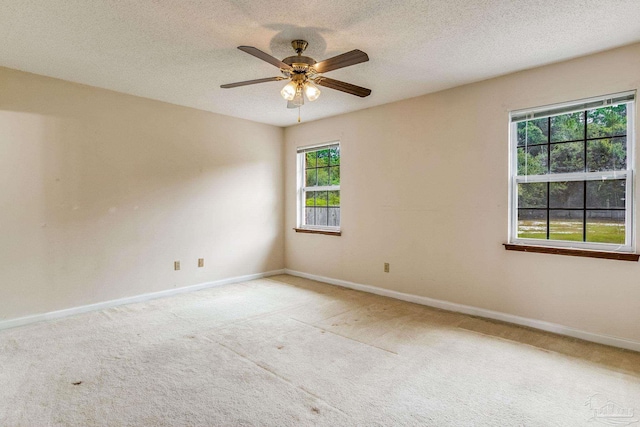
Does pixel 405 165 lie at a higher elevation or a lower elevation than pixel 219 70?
lower

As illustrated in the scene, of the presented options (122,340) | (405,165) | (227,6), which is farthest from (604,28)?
(122,340)

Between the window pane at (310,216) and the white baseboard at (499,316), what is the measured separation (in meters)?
0.98

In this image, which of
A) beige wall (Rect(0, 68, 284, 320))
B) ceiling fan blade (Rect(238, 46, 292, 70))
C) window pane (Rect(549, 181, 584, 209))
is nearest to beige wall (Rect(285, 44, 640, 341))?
window pane (Rect(549, 181, 584, 209))

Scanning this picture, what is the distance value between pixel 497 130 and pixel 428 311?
6.52ft

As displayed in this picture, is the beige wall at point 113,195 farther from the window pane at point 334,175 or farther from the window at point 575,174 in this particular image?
the window at point 575,174

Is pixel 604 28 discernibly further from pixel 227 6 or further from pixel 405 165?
pixel 227 6

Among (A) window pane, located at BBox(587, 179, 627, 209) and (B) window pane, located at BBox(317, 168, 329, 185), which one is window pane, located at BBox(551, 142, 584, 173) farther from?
(B) window pane, located at BBox(317, 168, 329, 185)

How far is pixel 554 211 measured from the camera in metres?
3.09

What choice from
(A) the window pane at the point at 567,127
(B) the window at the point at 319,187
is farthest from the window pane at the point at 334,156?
(A) the window pane at the point at 567,127

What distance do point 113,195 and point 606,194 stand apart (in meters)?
4.83

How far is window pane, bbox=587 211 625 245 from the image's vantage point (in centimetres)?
277

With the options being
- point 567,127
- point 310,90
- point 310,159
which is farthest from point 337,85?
point 310,159

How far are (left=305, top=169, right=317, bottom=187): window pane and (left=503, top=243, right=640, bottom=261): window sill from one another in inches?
114

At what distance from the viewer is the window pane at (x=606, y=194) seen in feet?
9.10
